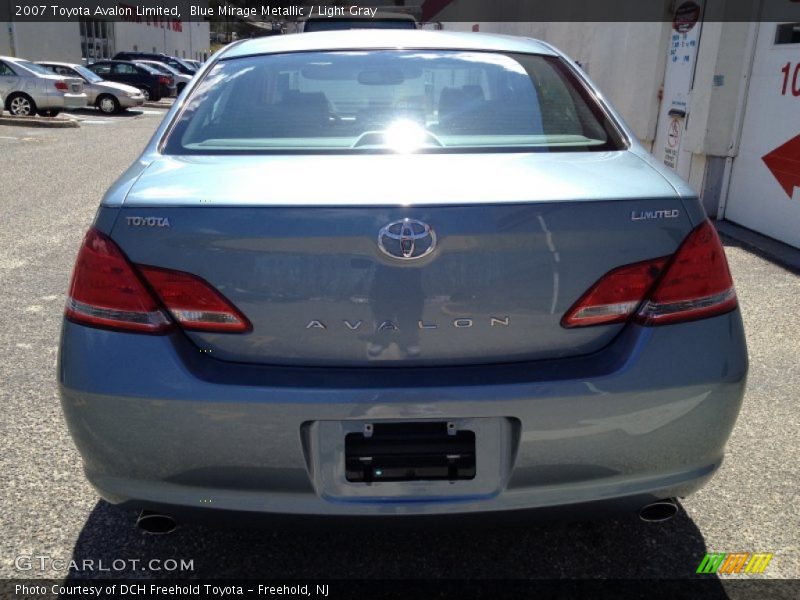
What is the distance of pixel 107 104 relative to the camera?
23.0 meters

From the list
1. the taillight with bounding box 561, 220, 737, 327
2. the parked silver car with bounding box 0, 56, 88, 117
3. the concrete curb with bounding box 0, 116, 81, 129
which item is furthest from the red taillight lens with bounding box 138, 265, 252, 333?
the parked silver car with bounding box 0, 56, 88, 117

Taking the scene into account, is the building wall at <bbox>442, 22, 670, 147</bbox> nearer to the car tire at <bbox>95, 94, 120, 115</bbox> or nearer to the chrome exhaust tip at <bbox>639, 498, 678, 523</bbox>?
the chrome exhaust tip at <bbox>639, 498, 678, 523</bbox>

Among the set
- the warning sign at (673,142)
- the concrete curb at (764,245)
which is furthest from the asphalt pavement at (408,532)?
the warning sign at (673,142)

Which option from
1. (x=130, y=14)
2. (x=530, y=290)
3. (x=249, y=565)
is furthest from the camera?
(x=130, y=14)

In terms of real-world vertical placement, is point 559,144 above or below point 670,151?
above

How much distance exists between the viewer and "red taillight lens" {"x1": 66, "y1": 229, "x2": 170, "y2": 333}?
1954mm

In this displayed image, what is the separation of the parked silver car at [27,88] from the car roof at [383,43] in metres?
17.9

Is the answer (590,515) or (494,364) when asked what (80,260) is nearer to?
(494,364)

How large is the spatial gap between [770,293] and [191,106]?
4.27 m

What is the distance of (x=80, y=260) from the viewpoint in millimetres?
2053

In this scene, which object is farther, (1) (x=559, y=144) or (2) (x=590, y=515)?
(1) (x=559, y=144)

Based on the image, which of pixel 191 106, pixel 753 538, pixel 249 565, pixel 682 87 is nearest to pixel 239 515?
pixel 249 565

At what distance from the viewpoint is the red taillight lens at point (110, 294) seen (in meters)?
1.95

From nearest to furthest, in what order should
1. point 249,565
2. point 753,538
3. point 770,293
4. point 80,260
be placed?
point 80,260
point 249,565
point 753,538
point 770,293
